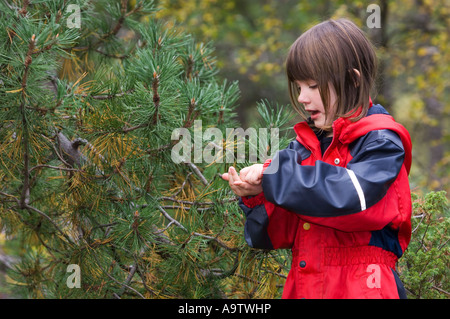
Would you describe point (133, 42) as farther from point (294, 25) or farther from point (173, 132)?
point (294, 25)

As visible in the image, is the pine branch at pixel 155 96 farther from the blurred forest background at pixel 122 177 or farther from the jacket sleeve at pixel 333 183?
the jacket sleeve at pixel 333 183

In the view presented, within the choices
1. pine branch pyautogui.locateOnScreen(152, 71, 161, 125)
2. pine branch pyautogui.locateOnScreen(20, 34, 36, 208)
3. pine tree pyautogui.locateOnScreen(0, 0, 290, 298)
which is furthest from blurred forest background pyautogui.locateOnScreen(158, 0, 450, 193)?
pine branch pyautogui.locateOnScreen(152, 71, 161, 125)

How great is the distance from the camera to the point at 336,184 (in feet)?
3.92

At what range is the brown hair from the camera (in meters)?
1.38

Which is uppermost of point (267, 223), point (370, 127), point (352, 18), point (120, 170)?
point (352, 18)

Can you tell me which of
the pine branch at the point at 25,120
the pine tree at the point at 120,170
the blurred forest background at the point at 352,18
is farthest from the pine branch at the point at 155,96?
the blurred forest background at the point at 352,18

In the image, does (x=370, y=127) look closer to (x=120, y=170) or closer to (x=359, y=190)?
(x=359, y=190)

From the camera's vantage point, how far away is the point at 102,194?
5.94 feet

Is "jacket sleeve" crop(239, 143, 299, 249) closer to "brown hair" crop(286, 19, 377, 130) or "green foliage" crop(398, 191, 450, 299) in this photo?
"brown hair" crop(286, 19, 377, 130)

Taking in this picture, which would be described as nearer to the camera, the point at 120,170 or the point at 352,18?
the point at 120,170

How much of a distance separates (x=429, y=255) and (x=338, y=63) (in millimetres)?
810

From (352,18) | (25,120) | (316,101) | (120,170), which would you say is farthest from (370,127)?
(352,18)

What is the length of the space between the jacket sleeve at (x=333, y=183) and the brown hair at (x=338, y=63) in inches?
6.7

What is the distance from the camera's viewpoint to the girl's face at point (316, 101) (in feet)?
4.55
